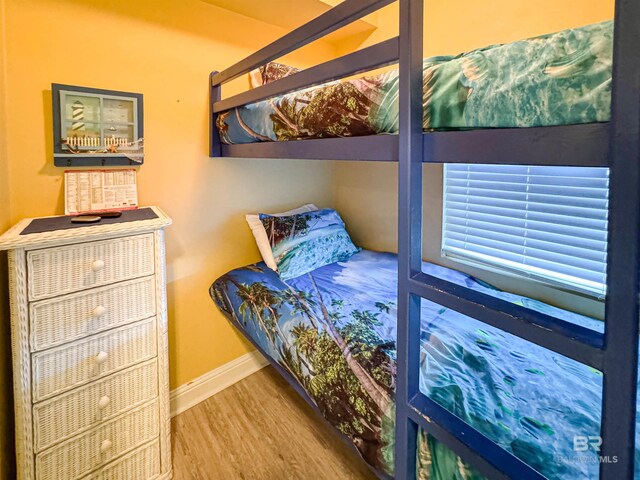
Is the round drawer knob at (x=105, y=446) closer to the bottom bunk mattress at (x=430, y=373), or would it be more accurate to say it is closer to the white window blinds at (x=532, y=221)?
the bottom bunk mattress at (x=430, y=373)

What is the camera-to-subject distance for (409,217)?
0.79 m

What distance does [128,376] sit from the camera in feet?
4.41

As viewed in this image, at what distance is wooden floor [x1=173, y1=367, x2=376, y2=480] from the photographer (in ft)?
5.03

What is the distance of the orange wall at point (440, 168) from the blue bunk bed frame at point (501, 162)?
1.07 meters

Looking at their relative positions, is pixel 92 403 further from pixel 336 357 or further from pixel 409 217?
pixel 409 217

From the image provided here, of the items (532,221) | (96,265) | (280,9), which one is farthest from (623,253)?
(280,9)

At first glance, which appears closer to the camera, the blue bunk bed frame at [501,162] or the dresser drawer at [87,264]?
the blue bunk bed frame at [501,162]

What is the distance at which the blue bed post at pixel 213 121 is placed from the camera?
1.84 metres

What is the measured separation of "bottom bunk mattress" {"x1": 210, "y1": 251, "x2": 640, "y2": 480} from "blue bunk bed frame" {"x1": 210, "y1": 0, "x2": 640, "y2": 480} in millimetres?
88

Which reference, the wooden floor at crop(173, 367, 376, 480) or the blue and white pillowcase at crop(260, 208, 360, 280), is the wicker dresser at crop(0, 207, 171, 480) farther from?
the blue and white pillowcase at crop(260, 208, 360, 280)

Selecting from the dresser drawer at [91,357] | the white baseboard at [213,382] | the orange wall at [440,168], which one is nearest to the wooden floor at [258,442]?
the white baseboard at [213,382]

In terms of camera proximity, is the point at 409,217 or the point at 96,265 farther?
the point at 96,265

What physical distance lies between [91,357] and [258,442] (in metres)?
0.90

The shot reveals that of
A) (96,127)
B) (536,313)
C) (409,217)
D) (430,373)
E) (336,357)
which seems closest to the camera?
(536,313)
